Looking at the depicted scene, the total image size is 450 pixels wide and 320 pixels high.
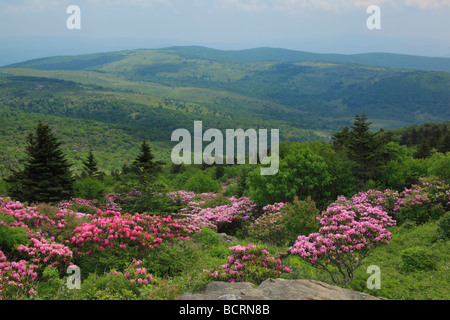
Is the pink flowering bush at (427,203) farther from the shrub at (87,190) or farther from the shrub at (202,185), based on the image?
the shrub at (202,185)

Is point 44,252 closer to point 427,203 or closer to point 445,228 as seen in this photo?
point 445,228

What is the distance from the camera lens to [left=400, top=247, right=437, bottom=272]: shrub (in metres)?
13.0

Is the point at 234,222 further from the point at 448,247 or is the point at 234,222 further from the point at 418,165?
the point at 418,165

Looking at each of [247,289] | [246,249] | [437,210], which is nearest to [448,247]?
[437,210]

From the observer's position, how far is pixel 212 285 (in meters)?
9.16

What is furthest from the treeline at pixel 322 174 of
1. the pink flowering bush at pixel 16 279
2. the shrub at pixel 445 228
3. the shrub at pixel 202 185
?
the pink flowering bush at pixel 16 279

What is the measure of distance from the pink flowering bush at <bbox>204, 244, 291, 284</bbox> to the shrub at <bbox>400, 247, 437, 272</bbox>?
5901 millimetres

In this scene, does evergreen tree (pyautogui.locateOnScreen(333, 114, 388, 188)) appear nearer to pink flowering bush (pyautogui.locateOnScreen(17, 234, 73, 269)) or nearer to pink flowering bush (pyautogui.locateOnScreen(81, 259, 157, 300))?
pink flowering bush (pyautogui.locateOnScreen(81, 259, 157, 300))

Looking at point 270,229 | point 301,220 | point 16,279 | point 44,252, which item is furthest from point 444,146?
point 16,279

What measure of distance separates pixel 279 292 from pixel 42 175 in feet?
80.6

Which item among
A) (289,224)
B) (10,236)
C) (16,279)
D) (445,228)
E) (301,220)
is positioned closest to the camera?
(16,279)

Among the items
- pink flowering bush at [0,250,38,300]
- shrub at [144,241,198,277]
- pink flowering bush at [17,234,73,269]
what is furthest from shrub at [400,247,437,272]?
pink flowering bush at [0,250,38,300]

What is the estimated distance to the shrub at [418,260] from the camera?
42.5 ft

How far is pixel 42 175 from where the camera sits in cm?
2652
